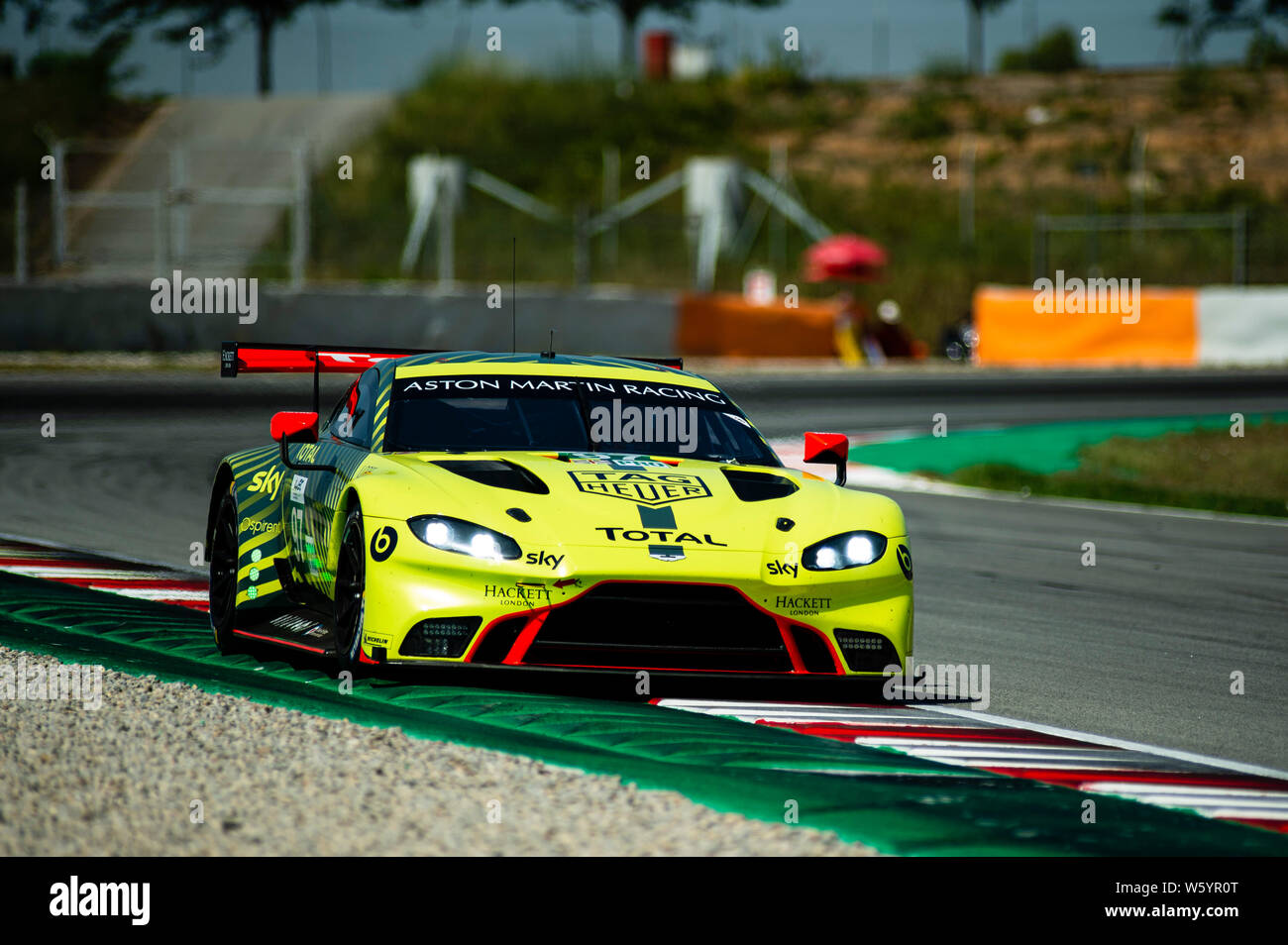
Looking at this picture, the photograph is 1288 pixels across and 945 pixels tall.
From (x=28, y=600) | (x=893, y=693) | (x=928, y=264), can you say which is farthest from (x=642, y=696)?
(x=928, y=264)

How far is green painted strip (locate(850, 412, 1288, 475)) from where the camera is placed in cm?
1920

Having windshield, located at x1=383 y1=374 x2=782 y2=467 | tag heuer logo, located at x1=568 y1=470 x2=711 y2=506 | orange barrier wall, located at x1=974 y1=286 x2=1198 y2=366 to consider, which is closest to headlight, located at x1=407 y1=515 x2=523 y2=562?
tag heuer logo, located at x1=568 y1=470 x2=711 y2=506

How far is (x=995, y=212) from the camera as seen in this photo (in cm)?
4650

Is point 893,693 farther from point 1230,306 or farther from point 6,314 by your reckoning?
point 1230,306

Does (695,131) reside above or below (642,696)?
above

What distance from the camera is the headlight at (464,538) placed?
6625 mm

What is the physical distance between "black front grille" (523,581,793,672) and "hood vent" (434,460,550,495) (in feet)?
1.76

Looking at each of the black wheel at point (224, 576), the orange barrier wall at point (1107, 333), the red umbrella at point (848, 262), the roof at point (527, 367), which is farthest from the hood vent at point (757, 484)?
the red umbrella at point (848, 262)

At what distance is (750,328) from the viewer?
1247 inches

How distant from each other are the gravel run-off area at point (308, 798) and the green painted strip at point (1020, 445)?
41.9 feet

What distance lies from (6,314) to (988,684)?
21541 millimetres

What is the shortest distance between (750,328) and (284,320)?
8.06 m

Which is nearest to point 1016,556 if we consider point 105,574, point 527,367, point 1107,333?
point 527,367
